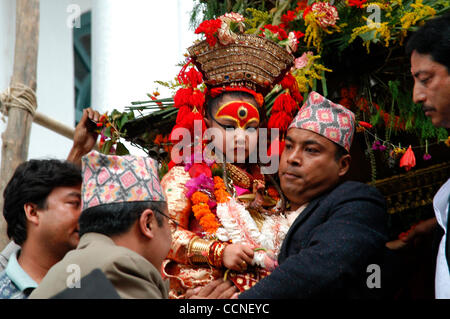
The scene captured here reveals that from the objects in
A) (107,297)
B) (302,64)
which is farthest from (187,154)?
(107,297)

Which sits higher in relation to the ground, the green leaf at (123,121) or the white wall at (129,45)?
the white wall at (129,45)

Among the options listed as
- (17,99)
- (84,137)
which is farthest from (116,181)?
(17,99)

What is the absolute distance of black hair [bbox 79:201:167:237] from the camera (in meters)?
2.64

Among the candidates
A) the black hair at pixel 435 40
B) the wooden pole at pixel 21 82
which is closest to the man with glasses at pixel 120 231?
the black hair at pixel 435 40

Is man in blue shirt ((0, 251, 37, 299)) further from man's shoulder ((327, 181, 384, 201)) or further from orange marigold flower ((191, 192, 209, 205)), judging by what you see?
man's shoulder ((327, 181, 384, 201))

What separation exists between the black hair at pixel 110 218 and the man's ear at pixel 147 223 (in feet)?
0.07

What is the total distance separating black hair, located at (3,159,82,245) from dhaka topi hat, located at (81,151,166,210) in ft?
1.27

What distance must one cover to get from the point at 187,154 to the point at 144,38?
10.9ft

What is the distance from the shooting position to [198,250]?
11.4 feet

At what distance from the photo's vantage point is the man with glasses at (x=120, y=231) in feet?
7.73

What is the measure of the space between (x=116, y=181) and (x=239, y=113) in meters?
1.25

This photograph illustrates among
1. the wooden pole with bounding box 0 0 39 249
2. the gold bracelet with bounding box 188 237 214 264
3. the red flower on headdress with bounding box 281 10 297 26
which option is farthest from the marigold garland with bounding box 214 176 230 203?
the wooden pole with bounding box 0 0 39 249

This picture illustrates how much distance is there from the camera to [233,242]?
355cm

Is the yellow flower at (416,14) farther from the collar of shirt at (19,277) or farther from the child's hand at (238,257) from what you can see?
the collar of shirt at (19,277)
